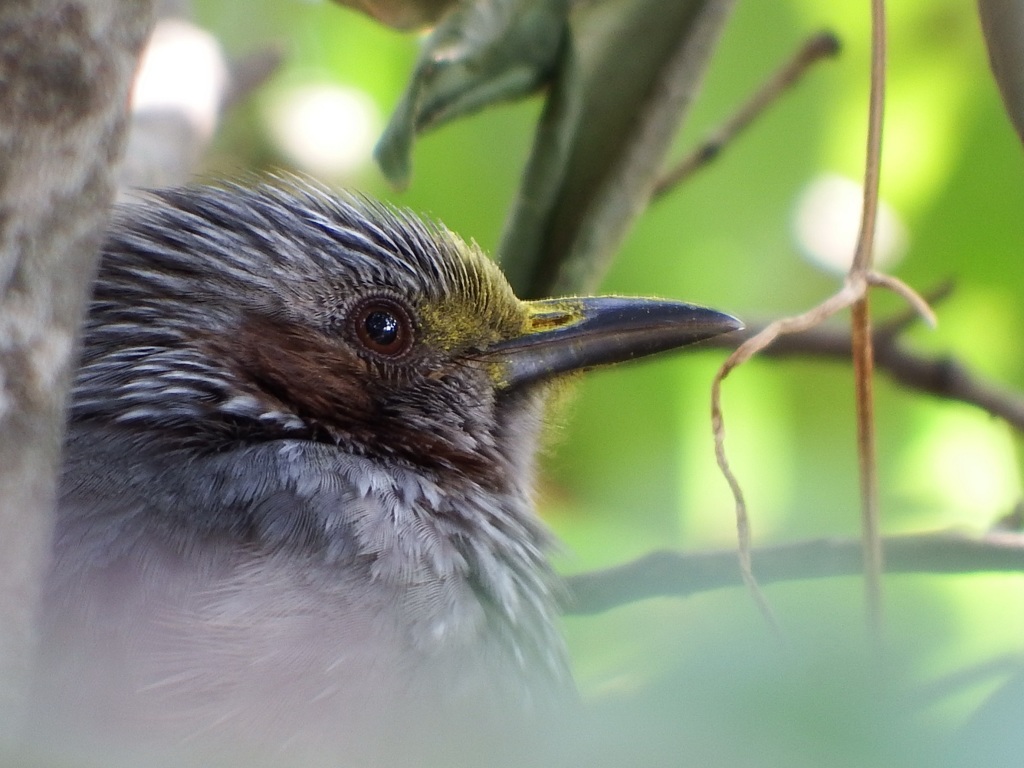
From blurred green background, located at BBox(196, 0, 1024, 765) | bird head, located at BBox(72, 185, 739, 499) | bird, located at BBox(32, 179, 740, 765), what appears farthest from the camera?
blurred green background, located at BBox(196, 0, 1024, 765)

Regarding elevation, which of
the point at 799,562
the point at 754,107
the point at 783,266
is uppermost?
the point at 754,107

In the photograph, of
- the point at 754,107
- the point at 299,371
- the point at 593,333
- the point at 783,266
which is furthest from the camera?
the point at 783,266

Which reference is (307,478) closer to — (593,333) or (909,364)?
(593,333)

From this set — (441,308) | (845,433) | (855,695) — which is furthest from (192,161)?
(855,695)

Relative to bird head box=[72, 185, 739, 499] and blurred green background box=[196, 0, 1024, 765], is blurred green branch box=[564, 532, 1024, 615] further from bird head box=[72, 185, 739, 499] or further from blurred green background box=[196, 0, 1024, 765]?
blurred green background box=[196, 0, 1024, 765]

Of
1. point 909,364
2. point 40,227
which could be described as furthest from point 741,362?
point 909,364

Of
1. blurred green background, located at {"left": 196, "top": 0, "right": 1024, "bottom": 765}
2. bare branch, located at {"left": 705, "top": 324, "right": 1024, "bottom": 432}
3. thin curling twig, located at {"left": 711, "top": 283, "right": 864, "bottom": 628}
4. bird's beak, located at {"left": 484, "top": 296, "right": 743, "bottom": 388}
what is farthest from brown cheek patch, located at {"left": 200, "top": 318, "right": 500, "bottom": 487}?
bare branch, located at {"left": 705, "top": 324, "right": 1024, "bottom": 432}

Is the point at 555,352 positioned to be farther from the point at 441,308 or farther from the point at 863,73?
the point at 863,73
